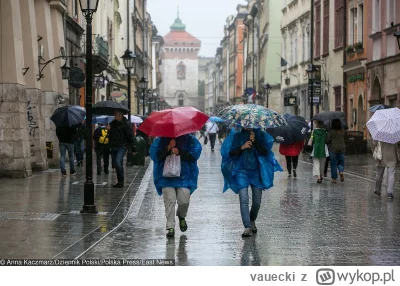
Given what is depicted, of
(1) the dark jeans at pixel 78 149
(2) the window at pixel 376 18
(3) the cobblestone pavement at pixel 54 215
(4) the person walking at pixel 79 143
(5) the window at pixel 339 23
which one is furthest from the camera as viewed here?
(5) the window at pixel 339 23

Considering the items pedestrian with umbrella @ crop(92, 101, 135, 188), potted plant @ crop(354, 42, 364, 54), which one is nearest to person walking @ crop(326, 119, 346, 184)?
pedestrian with umbrella @ crop(92, 101, 135, 188)

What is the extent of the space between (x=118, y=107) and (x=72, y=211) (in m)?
6.15

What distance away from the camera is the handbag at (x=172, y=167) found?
11.7 metres

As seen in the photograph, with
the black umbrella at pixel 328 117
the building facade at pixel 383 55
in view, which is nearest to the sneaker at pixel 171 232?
the black umbrella at pixel 328 117

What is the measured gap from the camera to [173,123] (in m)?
11.5

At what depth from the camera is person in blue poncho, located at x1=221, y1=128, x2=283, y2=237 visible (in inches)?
467

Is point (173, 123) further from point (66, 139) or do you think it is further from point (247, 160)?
point (66, 139)

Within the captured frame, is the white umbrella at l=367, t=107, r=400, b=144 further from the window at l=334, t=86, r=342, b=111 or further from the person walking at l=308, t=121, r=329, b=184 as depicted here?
the window at l=334, t=86, r=342, b=111

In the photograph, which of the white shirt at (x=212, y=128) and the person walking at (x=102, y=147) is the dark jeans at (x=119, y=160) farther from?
the white shirt at (x=212, y=128)

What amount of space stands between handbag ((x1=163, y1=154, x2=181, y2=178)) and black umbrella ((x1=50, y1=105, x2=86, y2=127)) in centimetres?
1186

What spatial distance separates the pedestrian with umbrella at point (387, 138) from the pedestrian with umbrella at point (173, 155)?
633 cm

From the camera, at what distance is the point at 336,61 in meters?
43.7

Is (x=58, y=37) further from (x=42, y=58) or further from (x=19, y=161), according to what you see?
(x=19, y=161)

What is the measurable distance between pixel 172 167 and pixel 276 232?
1.82 metres
